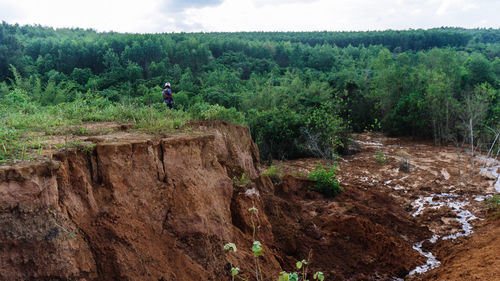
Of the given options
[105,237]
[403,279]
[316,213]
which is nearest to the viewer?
[105,237]

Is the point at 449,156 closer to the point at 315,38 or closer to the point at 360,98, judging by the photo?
the point at 360,98

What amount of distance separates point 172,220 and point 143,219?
0.41 m

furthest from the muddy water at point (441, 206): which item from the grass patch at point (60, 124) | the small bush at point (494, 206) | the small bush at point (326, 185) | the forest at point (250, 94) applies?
the grass patch at point (60, 124)

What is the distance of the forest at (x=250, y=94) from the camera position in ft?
24.3

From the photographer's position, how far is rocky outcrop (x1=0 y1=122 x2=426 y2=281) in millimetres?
3416

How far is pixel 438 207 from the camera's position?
9375 millimetres

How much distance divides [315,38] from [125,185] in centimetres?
6142

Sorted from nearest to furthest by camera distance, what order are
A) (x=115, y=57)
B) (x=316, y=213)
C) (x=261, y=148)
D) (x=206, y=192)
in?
(x=206, y=192)
(x=316, y=213)
(x=261, y=148)
(x=115, y=57)

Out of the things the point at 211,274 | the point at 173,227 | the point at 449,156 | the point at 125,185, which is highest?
the point at 125,185

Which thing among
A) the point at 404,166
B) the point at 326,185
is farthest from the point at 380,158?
the point at 326,185

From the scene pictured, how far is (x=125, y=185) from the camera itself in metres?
4.30

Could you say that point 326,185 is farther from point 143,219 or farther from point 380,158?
point 380,158

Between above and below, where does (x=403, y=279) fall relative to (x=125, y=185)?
below

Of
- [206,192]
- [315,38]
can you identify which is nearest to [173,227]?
[206,192]
